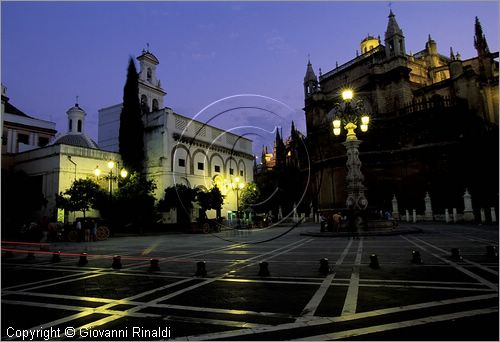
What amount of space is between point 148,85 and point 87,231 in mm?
27760

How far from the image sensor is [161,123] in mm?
40094

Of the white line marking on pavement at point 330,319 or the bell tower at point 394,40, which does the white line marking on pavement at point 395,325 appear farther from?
the bell tower at point 394,40

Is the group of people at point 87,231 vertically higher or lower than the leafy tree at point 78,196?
lower

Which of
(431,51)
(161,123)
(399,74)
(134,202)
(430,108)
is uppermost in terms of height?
(431,51)

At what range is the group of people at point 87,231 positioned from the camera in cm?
2436

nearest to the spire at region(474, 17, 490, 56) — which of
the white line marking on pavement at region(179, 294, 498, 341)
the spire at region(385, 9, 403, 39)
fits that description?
the spire at region(385, 9, 403, 39)

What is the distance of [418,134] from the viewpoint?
155ft

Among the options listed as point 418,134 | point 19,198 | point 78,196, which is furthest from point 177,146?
point 418,134

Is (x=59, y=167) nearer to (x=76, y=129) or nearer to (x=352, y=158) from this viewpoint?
(x=76, y=129)

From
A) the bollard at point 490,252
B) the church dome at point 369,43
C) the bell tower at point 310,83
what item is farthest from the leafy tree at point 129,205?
the church dome at point 369,43

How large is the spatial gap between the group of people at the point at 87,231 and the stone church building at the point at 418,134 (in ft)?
84.6

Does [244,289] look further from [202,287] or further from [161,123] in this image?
[161,123]

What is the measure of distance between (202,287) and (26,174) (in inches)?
1421

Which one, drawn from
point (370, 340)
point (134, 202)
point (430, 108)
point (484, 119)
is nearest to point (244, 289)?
point (370, 340)
